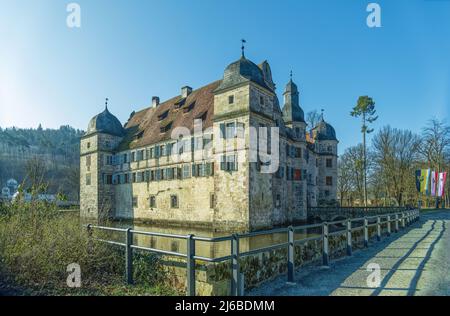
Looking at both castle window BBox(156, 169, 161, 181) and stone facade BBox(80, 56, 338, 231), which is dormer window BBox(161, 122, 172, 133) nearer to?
stone facade BBox(80, 56, 338, 231)

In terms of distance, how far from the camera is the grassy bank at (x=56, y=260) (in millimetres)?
5055

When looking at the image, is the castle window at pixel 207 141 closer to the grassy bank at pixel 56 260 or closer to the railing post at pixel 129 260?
the grassy bank at pixel 56 260

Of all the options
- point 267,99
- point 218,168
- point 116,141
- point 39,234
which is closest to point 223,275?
point 39,234

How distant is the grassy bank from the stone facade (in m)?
12.5

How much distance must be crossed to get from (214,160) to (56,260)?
16.5m

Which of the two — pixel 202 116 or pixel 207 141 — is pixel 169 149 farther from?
pixel 207 141

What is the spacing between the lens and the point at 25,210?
21.5 ft

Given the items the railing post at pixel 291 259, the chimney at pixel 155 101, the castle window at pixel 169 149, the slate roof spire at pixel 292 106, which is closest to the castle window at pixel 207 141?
the castle window at pixel 169 149

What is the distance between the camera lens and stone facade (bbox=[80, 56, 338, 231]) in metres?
20.3

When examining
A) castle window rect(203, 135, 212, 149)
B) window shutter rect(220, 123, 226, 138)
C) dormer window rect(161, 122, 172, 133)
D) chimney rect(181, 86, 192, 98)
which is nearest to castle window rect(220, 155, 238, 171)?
window shutter rect(220, 123, 226, 138)

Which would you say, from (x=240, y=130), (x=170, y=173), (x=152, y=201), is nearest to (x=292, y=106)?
(x=240, y=130)

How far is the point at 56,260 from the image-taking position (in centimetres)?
562

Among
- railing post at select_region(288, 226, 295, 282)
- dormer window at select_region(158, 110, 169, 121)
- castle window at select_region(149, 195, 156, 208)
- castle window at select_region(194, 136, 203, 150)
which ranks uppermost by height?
dormer window at select_region(158, 110, 169, 121)
